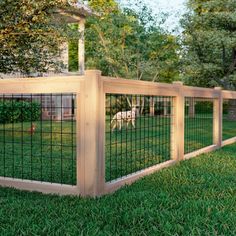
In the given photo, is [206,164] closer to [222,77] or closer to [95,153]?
[95,153]

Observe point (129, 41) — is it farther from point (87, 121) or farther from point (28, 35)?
A: point (87, 121)

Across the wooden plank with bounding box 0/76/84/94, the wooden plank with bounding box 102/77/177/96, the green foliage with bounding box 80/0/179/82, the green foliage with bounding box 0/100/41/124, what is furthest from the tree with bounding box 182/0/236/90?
the wooden plank with bounding box 0/76/84/94

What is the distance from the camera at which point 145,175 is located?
14.7 ft

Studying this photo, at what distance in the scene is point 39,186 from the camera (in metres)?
3.84

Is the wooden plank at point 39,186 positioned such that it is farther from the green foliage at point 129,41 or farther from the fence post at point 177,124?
the green foliage at point 129,41

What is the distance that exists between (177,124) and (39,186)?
7.78 feet

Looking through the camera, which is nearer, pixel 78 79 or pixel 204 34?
pixel 78 79

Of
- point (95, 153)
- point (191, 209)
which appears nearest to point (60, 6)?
point (95, 153)

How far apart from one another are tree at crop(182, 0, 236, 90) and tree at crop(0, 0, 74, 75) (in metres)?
10.1

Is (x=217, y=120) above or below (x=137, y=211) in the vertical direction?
above

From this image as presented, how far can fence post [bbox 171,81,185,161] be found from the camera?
17.8ft

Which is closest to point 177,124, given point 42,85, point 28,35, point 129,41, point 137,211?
point 42,85

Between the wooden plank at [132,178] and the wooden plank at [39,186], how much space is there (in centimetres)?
34

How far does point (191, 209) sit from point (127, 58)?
14772 millimetres
